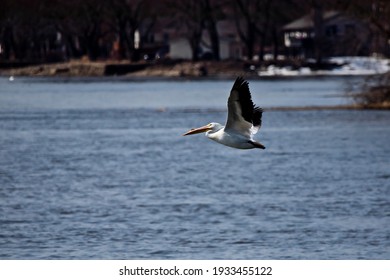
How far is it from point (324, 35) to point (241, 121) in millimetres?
76707

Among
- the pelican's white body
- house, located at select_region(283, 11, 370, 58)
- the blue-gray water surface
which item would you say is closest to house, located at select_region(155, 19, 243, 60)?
house, located at select_region(283, 11, 370, 58)

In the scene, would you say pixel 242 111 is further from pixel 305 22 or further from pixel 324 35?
pixel 324 35

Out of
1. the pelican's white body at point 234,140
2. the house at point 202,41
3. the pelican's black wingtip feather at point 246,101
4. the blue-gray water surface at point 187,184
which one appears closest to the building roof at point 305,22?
the house at point 202,41

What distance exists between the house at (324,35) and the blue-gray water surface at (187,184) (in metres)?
36.1

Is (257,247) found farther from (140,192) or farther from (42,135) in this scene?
(42,135)

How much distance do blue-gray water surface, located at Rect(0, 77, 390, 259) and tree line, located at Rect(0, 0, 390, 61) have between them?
298cm

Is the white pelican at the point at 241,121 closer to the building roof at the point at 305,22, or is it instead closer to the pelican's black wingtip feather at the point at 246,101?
the pelican's black wingtip feather at the point at 246,101

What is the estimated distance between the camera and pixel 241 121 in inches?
436

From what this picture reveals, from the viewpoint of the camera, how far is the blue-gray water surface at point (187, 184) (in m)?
18.0

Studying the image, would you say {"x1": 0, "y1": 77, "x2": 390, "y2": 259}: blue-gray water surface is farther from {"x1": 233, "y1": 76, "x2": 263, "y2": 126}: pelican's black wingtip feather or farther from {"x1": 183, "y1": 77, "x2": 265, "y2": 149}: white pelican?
{"x1": 233, "y1": 76, "x2": 263, "y2": 126}: pelican's black wingtip feather

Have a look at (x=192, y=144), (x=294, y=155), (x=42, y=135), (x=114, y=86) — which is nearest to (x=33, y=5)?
(x=42, y=135)

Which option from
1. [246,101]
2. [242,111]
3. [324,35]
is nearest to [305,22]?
[324,35]

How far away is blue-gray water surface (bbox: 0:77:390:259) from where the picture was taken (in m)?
18.0
